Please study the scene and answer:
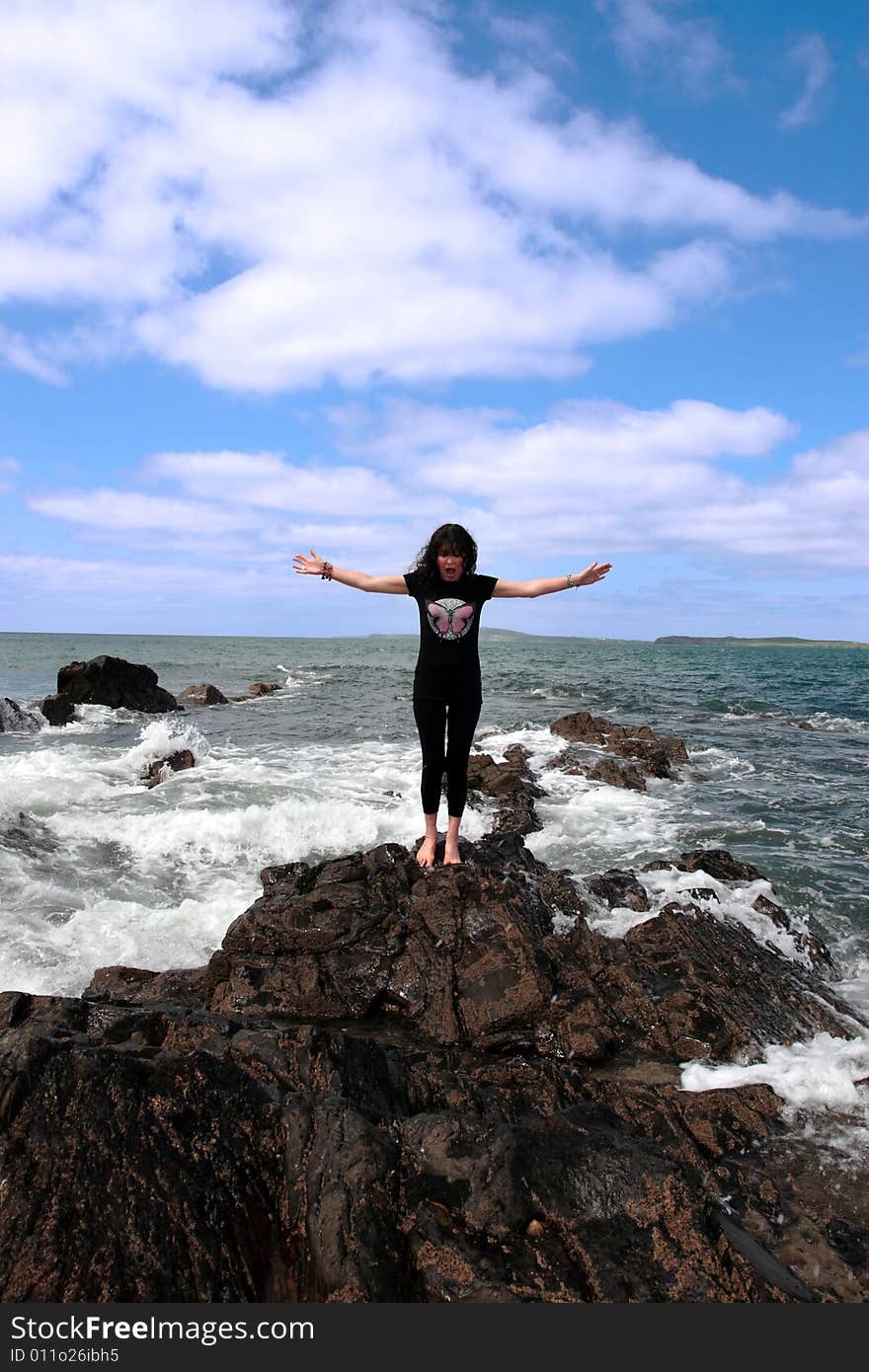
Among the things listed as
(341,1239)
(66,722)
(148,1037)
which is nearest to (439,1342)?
(341,1239)

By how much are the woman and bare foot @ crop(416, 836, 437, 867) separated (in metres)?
0.99

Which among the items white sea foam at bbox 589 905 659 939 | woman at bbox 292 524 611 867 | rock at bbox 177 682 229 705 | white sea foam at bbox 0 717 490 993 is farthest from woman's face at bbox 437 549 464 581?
rock at bbox 177 682 229 705

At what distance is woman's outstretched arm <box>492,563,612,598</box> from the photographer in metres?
5.94

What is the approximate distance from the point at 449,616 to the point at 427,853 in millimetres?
2393

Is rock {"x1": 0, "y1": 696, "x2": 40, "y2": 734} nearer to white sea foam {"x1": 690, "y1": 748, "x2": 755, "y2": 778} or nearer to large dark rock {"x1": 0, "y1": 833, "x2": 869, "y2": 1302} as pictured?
white sea foam {"x1": 690, "y1": 748, "x2": 755, "y2": 778}

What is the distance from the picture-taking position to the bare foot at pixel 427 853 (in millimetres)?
6785

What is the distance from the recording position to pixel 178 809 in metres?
11.3

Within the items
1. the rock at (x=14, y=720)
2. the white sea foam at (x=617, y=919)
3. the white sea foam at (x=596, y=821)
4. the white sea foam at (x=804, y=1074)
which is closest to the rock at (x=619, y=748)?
the white sea foam at (x=596, y=821)

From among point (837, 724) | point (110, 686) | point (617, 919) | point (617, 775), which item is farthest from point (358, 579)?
point (837, 724)

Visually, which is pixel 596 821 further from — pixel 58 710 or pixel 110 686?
pixel 110 686

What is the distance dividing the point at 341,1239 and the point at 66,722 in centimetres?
2457

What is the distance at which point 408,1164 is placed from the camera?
9.92ft

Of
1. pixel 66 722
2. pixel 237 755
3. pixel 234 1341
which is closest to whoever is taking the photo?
pixel 234 1341

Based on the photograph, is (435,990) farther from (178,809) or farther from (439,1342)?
(178,809)
